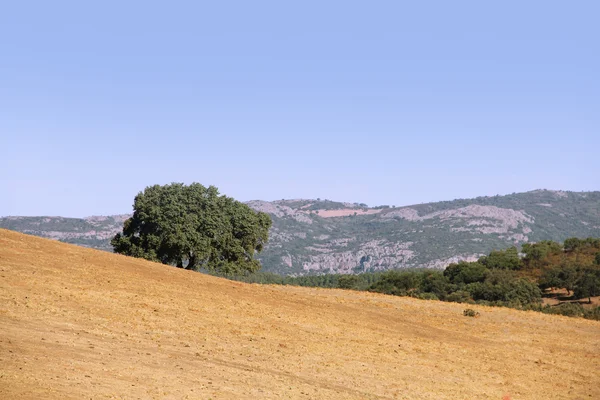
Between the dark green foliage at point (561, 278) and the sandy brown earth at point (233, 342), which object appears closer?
the sandy brown earth at point (233, 342)

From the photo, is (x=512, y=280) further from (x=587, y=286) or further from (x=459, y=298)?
(x=459, y=298)

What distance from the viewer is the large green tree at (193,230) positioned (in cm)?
6581

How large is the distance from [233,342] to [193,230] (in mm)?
33825

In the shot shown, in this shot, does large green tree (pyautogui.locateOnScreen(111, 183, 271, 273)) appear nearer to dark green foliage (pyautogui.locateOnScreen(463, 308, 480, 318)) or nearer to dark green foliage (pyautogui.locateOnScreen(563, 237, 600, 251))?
dark green foliage (pyautogui.locateOnScreen(463, 308, 480, 318))

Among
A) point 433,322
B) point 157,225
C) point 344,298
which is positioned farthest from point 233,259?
point 433,322

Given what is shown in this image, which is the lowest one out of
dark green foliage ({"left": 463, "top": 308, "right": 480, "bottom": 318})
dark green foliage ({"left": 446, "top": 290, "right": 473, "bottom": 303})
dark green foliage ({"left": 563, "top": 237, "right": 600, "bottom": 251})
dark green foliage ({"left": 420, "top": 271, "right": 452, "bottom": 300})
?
dark green foliage ({"left": 463, "top": 308, "right": 480, "bottom": 318})

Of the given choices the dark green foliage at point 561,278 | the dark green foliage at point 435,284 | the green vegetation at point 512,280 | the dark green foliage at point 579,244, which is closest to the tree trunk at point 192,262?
the green vegetation at point 512,280

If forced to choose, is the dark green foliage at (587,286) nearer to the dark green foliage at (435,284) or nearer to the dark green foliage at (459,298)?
the dark green foliage at (435,284)

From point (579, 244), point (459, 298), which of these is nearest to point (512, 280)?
point (459, 298)

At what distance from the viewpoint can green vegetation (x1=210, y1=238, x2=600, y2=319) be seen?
8099cm

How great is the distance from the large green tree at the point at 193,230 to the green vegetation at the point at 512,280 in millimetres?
3770

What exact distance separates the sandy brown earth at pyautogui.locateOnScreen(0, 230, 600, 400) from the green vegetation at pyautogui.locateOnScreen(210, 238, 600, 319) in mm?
23604

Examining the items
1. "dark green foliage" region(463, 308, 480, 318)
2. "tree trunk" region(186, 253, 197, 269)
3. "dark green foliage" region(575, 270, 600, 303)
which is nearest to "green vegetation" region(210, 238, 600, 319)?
"dark green foliage" region(575, 270, 600, 303)

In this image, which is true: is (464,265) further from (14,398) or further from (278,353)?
(14,398)
